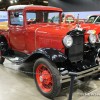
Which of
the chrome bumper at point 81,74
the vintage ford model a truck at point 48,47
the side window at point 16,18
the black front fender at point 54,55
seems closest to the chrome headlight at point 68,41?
the vintage ford model a truck at point 48,47

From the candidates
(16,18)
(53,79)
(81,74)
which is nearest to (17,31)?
(16,18)

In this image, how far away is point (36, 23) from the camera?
4738 mm

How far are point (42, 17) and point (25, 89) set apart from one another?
1.84 meters

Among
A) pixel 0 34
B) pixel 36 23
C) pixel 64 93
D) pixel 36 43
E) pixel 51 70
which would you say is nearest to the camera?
pixel 51 70

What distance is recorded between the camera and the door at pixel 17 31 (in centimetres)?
471

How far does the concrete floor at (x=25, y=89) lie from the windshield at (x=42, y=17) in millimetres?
1356

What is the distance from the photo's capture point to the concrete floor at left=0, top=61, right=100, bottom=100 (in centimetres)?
363

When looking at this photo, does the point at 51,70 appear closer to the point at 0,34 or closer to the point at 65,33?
the point at 65,33

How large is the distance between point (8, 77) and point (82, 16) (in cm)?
833

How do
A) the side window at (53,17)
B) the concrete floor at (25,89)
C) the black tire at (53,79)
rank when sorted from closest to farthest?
1. the black tire at (53,79)
2. the concrete floor at (25,89)
3. the side window at (53,17)

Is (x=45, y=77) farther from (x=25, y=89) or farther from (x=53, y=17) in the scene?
(x=53, y=17)

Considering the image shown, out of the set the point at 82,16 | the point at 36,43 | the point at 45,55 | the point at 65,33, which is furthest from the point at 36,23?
the point at 82,16

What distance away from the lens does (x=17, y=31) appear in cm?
482

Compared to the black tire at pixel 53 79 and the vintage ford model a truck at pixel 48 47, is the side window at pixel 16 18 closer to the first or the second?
the vintage ford model a truck at pixel 48 47
